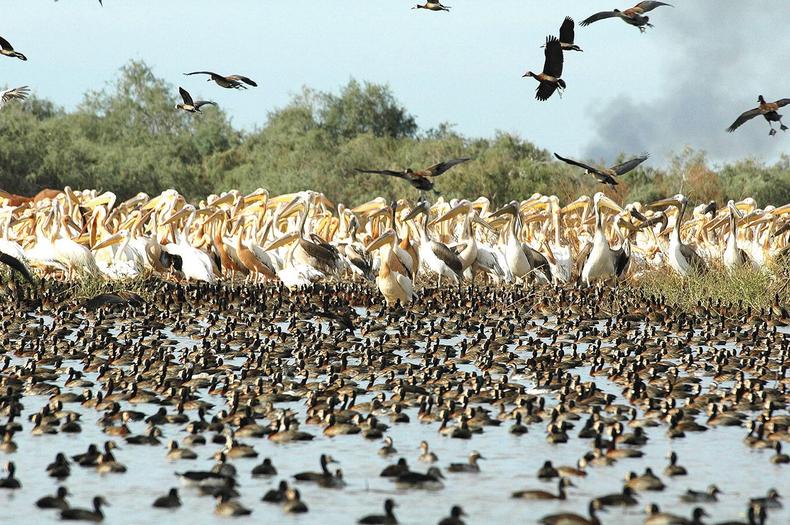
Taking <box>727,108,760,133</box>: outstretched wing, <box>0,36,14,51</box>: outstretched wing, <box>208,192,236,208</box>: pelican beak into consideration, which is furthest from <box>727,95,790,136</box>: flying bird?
<box>208,192,236,208</box>: pelican beak

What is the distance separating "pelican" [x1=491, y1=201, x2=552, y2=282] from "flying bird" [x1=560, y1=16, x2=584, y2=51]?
6.55 m

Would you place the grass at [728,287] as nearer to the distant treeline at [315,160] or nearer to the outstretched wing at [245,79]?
the outstretched wing at [245,79]

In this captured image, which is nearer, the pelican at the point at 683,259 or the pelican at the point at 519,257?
the pelican at the point at 683,259

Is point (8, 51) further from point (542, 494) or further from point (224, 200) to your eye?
point (224, 200)

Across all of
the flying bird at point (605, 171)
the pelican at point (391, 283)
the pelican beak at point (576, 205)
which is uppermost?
the flying bird at point (605, 171)

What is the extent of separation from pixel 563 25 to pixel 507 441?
6037 mm

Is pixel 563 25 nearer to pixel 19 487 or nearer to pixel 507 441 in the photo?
pixel 507 441

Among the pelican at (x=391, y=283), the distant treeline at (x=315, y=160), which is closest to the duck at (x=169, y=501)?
the pelican at (x=391, y=283)

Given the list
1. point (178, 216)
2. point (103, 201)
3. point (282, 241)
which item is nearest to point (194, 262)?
point (282, 241)

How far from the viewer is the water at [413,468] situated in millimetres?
7160

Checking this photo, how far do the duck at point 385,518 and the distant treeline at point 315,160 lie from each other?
96.0 ft

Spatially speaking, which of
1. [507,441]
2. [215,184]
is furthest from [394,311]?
[215,184]

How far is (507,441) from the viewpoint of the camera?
9.12m

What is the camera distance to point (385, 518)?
22.4 ft
